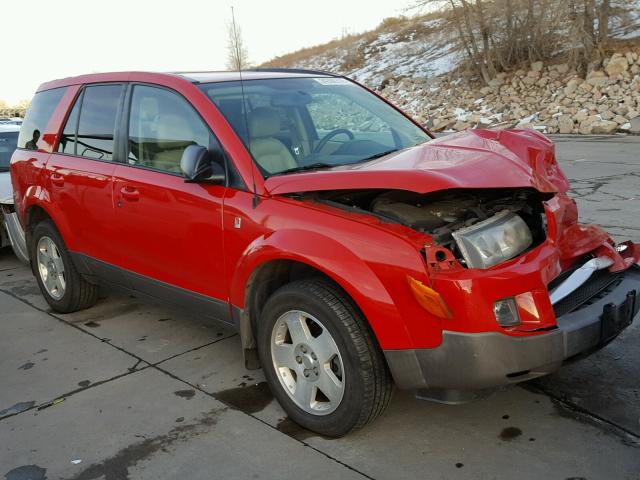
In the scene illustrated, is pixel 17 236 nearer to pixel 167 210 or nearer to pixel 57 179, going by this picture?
pixel 57 179

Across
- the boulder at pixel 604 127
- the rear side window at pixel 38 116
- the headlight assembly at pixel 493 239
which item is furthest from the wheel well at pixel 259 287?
the boulder at pixel 604 127

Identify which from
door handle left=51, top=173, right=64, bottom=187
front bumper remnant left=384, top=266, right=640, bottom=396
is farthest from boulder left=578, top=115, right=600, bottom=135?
front bumper remnant left=384, top=266, right=640, bottom=396

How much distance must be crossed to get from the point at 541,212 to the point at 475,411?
43.5 inches

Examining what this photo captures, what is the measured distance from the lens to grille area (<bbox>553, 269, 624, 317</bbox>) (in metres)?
3.02

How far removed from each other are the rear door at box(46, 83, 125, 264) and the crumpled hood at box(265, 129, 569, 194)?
156 cm

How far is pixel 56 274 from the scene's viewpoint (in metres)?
5.29

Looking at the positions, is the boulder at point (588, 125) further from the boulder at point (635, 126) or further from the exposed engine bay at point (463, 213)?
the exposed engine bay at point (463, 213)

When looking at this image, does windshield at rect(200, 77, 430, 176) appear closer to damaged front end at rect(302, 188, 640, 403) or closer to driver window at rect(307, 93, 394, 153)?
driver window at rect(307, 93, 394, 153)

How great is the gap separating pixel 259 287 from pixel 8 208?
4292 mm

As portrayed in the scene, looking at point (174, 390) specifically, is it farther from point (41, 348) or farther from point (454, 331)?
point (454, 331)

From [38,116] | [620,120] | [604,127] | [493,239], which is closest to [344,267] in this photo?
[493,239]

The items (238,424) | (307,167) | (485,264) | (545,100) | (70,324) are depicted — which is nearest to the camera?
(485,264)

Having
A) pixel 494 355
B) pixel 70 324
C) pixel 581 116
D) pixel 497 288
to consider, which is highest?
pixel 497 288

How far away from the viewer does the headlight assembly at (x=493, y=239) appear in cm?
282
